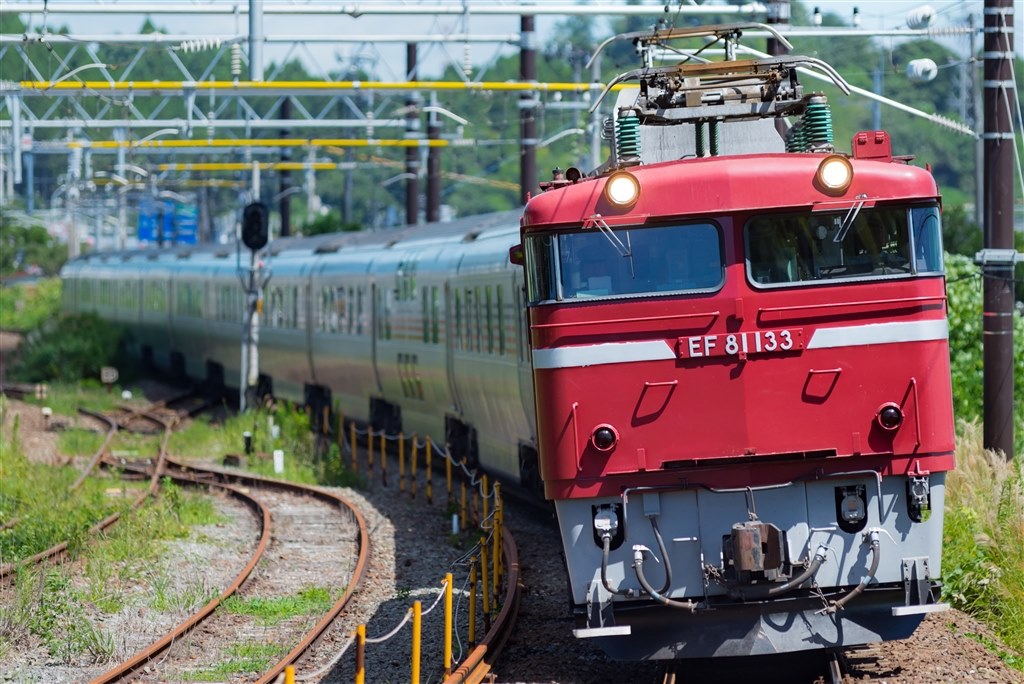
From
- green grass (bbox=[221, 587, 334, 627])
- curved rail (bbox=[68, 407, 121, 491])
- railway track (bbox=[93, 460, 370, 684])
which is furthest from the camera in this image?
curved rail (bbox=[68, 407, 121, 491])

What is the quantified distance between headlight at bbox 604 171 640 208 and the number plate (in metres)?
0.94

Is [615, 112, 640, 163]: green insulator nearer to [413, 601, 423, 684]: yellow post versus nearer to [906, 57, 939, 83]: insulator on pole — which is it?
[413, 601, 423, 684]: yellow post

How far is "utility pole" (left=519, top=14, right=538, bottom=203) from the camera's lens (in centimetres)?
2439

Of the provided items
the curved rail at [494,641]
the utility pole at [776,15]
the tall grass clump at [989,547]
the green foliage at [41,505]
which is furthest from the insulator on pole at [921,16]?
the green foliage at [41,505]

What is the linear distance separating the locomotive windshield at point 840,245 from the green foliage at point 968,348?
1000 cm

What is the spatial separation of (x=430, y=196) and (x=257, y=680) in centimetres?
2692

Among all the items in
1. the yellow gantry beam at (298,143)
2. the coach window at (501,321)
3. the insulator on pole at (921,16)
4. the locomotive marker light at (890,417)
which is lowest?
the locomotive marker light at (890,417)

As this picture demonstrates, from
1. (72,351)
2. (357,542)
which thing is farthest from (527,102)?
(72,351)

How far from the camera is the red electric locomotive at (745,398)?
9094 mm

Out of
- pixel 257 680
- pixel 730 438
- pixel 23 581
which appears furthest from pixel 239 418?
pixel 730 438

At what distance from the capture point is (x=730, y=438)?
29.9ft

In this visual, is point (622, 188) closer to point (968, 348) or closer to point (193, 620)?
point (193, 620)

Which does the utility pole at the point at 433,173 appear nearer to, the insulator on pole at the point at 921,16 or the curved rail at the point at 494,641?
the insulator on pole at the point at 921,16

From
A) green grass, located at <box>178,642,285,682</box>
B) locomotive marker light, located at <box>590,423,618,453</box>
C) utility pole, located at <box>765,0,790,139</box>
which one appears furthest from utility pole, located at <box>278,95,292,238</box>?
locomotive marker light, located at <box>590,423,618,453</box>
